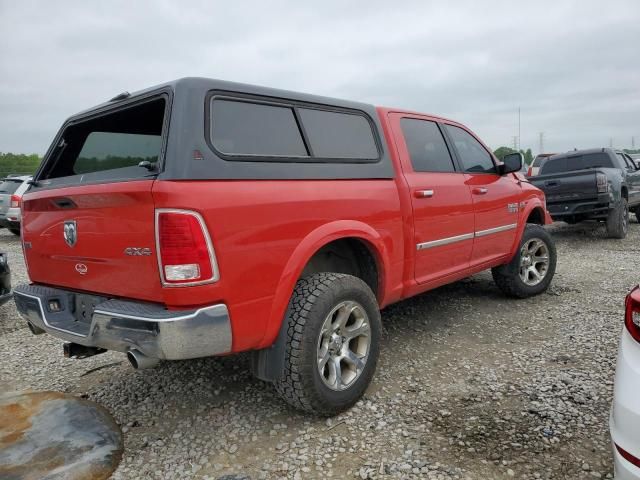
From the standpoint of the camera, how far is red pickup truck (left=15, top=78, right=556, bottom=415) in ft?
7.06

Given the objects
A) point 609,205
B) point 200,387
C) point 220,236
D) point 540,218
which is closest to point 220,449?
point 200,387

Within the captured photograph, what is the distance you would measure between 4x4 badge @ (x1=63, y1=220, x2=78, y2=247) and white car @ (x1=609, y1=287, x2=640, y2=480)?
2554mm

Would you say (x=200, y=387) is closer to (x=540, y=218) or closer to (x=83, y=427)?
(x=83, y=427)

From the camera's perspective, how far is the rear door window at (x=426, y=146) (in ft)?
11.7

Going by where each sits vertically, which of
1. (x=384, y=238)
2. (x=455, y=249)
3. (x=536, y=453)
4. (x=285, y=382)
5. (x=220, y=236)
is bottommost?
(x=536, y=453)

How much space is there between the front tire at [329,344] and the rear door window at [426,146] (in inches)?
48.5

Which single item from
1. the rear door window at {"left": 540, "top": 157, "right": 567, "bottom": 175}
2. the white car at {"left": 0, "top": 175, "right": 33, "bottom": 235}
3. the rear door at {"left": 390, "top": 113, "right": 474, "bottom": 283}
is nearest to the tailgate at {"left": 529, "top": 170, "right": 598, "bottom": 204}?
the rear door window at {"left": 540, "top": 157, "right": 567, "bottom": 175}

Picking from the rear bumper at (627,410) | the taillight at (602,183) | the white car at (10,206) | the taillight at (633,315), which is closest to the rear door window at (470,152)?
the taillight at (633,315)

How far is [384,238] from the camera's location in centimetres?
308

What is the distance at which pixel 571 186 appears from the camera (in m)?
8.45

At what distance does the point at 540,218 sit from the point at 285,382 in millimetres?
3774

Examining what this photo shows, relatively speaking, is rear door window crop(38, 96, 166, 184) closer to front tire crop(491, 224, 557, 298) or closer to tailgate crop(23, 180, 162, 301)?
tailgate crop(23, 180, 162, 301)

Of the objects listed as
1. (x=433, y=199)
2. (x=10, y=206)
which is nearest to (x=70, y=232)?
(x=433, y=199)

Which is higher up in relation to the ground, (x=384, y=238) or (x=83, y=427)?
(x=384, y=238)
